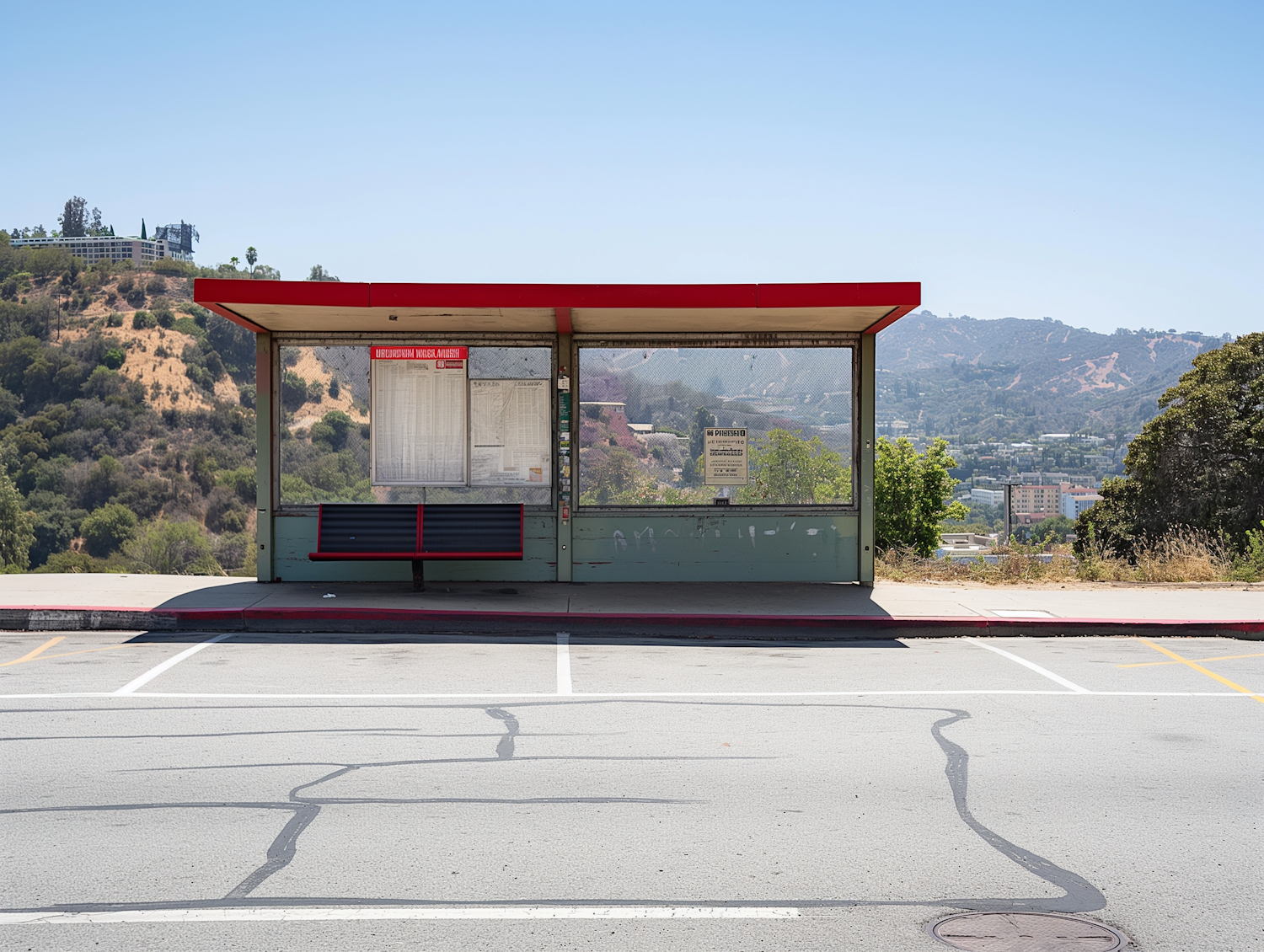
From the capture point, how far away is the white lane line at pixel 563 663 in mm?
7590

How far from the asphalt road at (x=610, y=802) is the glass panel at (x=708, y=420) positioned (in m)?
→ 4.02

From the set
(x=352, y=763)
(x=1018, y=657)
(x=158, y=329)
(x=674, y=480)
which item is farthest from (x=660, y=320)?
(x=158, y=329)

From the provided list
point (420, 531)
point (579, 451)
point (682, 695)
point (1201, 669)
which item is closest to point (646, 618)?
point (682, 695)

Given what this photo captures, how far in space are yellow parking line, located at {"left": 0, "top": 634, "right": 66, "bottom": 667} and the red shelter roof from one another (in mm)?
3512

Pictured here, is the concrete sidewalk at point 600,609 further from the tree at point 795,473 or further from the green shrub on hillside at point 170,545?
the green shrub on hillside at point 170,545

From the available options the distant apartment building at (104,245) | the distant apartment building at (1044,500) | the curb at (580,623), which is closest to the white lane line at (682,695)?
the curb at (580,623)

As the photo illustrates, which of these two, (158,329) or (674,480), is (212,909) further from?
(158,329)

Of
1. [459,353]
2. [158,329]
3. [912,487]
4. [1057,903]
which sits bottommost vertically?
[1057,903]

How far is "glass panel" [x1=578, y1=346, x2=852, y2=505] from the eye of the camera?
12234mm

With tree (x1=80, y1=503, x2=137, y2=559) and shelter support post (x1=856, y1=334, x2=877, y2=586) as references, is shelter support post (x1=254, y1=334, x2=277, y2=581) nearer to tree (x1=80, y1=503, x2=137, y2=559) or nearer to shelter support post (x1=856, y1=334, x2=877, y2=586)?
shelter support post (x1=856, y1=334, x2=877, y2=586)

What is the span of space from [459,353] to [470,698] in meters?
5.83

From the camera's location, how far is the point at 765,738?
6250 millimetres

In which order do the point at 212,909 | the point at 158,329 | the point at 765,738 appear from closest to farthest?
the point at 212,909 < the point at 765,738 < the point at 158,329

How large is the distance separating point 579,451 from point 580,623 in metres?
2.75
